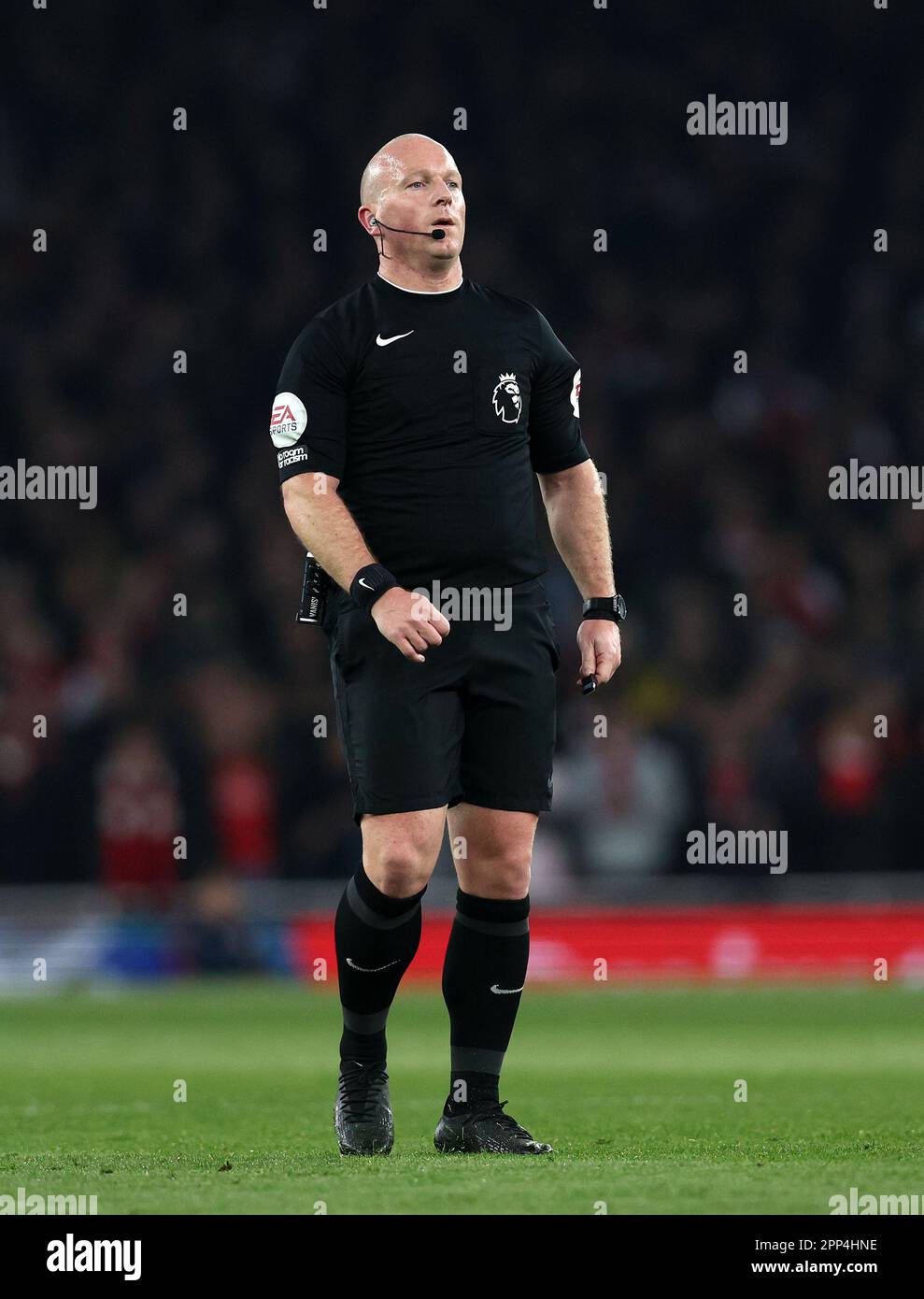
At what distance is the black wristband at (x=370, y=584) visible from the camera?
17.3ft

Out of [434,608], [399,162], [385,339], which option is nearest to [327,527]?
[434,608]

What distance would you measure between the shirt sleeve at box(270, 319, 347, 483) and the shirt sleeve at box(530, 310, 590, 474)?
21.7 inches

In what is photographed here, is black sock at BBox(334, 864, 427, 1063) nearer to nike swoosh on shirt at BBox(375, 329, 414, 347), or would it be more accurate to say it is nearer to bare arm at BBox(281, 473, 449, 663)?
bare arm at BBox(281, 473, 449, 663)

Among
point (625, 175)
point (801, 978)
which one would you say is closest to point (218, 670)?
point (801, 978)

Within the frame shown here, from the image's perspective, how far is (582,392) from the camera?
16891 millimetres

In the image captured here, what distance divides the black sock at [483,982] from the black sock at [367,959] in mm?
141

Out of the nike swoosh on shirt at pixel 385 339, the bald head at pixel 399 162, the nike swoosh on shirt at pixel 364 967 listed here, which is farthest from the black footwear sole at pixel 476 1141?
the bald head at pixel 399 162

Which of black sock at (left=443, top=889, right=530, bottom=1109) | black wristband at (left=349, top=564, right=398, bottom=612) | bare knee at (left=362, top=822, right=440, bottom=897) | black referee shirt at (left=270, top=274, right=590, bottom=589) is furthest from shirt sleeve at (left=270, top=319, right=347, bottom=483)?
black sock at (left=443, top=889, right=530, bottom=1109)

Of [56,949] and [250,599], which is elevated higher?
[250,599]

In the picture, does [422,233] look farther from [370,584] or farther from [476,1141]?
[476,1141]

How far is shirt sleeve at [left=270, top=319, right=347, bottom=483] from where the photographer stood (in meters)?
5.48

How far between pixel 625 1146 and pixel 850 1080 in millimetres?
2337

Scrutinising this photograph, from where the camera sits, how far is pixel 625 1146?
222 inches

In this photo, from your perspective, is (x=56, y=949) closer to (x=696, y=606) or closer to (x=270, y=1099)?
(x=696, y=606)
